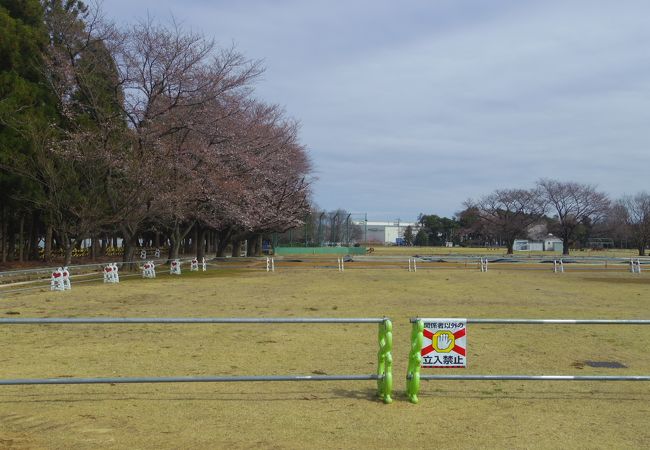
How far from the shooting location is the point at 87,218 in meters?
26.1

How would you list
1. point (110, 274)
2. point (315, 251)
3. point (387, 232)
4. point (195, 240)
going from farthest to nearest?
point (387, 232) < point (315, 251) < point (195, 240) < point (110, 274)

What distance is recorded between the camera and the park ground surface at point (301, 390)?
567 centimetres

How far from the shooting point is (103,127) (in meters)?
28.3

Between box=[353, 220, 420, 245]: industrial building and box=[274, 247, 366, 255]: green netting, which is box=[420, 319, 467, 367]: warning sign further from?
box=[353, 220, 420, 245]: industrial building

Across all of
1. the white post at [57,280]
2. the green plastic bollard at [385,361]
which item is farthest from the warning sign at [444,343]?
the white post at [57,280]

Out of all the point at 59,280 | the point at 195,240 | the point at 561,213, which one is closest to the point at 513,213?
the point at 561,213

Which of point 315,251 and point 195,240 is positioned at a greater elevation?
point 195,240

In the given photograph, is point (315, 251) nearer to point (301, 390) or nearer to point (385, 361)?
point (301, 390)

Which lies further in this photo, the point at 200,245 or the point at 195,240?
the point at 195,240

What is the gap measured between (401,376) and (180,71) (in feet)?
82.4

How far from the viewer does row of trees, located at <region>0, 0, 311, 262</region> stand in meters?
27.3

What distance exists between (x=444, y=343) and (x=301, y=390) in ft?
6.01

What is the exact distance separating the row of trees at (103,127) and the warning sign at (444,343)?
72.6 ft

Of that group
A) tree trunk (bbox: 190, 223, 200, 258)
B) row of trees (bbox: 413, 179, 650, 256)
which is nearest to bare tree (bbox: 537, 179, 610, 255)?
row of trees (bbox: 413, 179, 650, 256)
